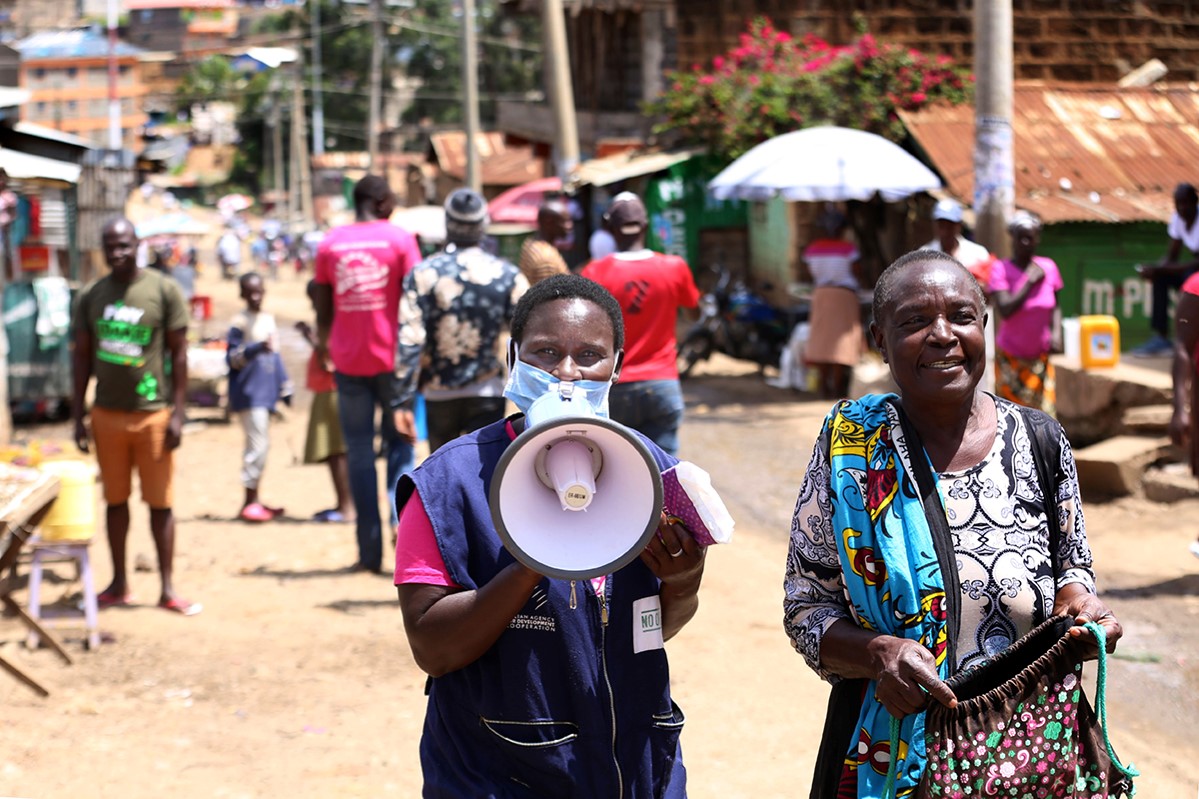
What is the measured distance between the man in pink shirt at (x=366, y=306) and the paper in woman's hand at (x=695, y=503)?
5.00 meters

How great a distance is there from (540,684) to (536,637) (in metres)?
0.08

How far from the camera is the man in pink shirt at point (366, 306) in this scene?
7.43 metres

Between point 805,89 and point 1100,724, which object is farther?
point 805,89

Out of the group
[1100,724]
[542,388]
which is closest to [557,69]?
[542,388]

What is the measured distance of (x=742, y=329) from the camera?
16.2 metres

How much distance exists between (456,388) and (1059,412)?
19.3 feet

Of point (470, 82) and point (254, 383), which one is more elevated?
point (470, 82)

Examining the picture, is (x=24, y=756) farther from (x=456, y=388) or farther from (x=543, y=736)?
(x=543, y=736)

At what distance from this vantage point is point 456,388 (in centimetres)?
680

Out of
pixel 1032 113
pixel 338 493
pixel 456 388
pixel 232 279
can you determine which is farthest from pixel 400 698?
pixel 232 279

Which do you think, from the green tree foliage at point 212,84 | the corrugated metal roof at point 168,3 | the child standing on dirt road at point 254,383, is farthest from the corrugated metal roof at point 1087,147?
the corrugated metal roof at point 168,3

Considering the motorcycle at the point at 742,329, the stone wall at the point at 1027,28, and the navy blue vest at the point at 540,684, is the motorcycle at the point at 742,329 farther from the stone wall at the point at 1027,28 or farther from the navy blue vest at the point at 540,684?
the navy blue vest at the point at 540,684

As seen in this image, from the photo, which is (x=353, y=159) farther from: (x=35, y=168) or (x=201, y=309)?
(x=35, y=168)

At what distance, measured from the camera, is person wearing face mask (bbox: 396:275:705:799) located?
8.23 ft
